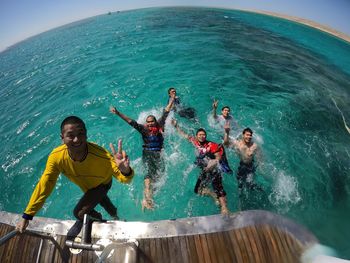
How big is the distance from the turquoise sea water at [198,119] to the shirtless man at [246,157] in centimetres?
31

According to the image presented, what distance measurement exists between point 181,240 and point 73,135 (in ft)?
6.23

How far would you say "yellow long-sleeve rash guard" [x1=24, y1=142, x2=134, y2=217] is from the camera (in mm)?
2889

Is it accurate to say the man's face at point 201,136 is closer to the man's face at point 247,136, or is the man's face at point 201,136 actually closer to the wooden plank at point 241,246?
the man's face at point 247,136

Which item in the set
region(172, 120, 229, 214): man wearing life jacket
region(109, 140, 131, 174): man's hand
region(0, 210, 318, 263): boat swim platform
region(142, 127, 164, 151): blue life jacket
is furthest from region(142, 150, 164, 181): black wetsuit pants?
region(109, 140, 131, 174): man's hand

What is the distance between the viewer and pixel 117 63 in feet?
59.7

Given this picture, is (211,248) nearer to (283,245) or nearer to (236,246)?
(236,246)

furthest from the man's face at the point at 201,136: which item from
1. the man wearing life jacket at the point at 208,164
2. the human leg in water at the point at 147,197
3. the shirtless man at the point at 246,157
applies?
the human leg in water at the point at 147,197

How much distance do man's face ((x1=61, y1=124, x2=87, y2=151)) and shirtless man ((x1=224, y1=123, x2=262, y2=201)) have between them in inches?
165

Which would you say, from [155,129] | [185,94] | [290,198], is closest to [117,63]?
[185,94]

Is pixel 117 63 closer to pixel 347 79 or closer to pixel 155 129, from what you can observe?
pixel 155 129

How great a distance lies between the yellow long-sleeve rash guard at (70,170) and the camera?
2.89 m

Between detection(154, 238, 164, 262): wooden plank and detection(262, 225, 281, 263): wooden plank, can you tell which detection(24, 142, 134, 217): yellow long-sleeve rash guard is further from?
detection(262, 225, 281, 263): wooden plank

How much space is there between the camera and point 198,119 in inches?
375

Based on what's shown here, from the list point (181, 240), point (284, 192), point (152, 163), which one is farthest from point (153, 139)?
point (284, 192)
